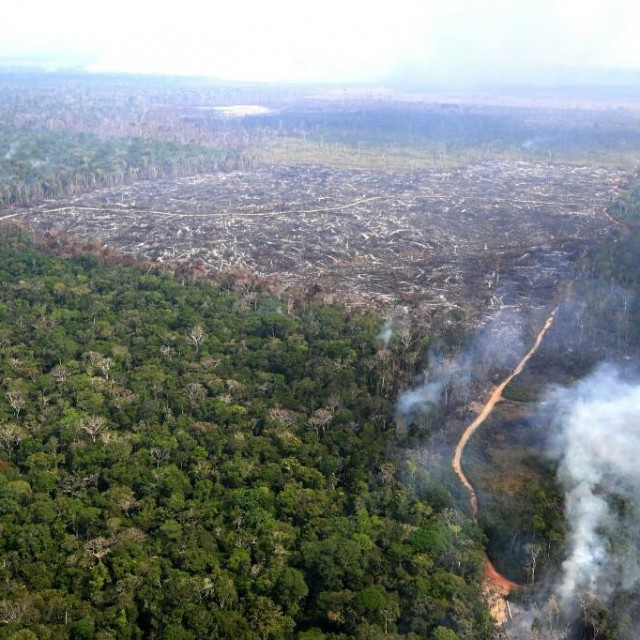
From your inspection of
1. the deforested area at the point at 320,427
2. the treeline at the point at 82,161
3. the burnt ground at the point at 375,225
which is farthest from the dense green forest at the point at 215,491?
the treeline at the point at 82,161

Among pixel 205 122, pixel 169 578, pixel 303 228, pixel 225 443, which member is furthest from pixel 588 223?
pixel 205 122

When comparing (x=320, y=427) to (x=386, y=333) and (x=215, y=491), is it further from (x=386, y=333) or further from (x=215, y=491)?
(x=386, y=333)

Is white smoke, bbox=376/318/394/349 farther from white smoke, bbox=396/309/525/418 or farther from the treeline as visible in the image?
the treeline

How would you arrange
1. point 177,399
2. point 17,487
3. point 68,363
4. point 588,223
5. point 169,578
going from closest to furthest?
point 169,578 < point 17,487 < point 177,399 < point 68,363 < point 588,223

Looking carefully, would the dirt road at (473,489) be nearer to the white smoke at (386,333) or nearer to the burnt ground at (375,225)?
the white smoke at (386,333)

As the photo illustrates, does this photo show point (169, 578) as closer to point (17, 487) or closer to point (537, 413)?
point (17, 487)

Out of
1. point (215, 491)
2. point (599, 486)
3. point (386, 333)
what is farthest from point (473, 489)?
point (386, 333)
